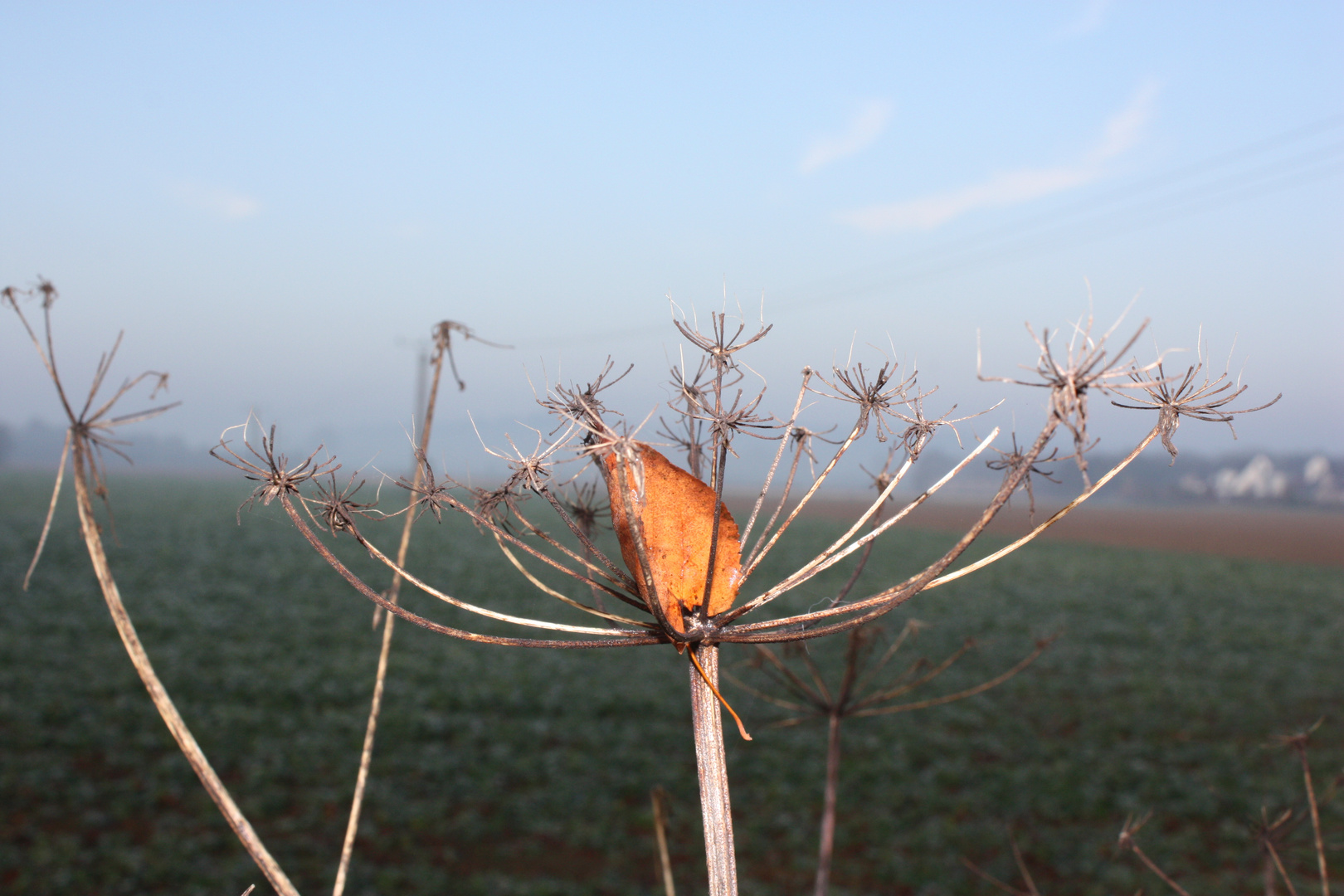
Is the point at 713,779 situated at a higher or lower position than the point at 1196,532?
higher

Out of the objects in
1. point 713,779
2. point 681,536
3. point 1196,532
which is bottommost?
point 1196,532

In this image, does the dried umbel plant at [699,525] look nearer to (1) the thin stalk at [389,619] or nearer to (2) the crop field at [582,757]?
(1) the thin stalk at [389,619]

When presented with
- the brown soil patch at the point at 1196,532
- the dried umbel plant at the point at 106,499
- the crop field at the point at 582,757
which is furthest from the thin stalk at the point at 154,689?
the brown soil patch at the point at 1196,532

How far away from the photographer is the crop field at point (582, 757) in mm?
12242

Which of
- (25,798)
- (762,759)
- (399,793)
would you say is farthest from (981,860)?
(25,798)

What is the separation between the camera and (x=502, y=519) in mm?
1197

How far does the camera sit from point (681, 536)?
1022 millimetres

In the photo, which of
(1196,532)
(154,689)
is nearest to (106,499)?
(154,689)

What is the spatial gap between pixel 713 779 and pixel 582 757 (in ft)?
54.0

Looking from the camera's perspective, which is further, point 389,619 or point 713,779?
point 389,619

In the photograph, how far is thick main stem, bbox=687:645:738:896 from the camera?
0.84 m

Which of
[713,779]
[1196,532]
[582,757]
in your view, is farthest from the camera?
[1196,532]

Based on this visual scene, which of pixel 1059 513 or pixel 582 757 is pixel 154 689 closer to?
pixel 1059 513

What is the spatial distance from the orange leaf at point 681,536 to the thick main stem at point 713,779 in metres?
0.08
